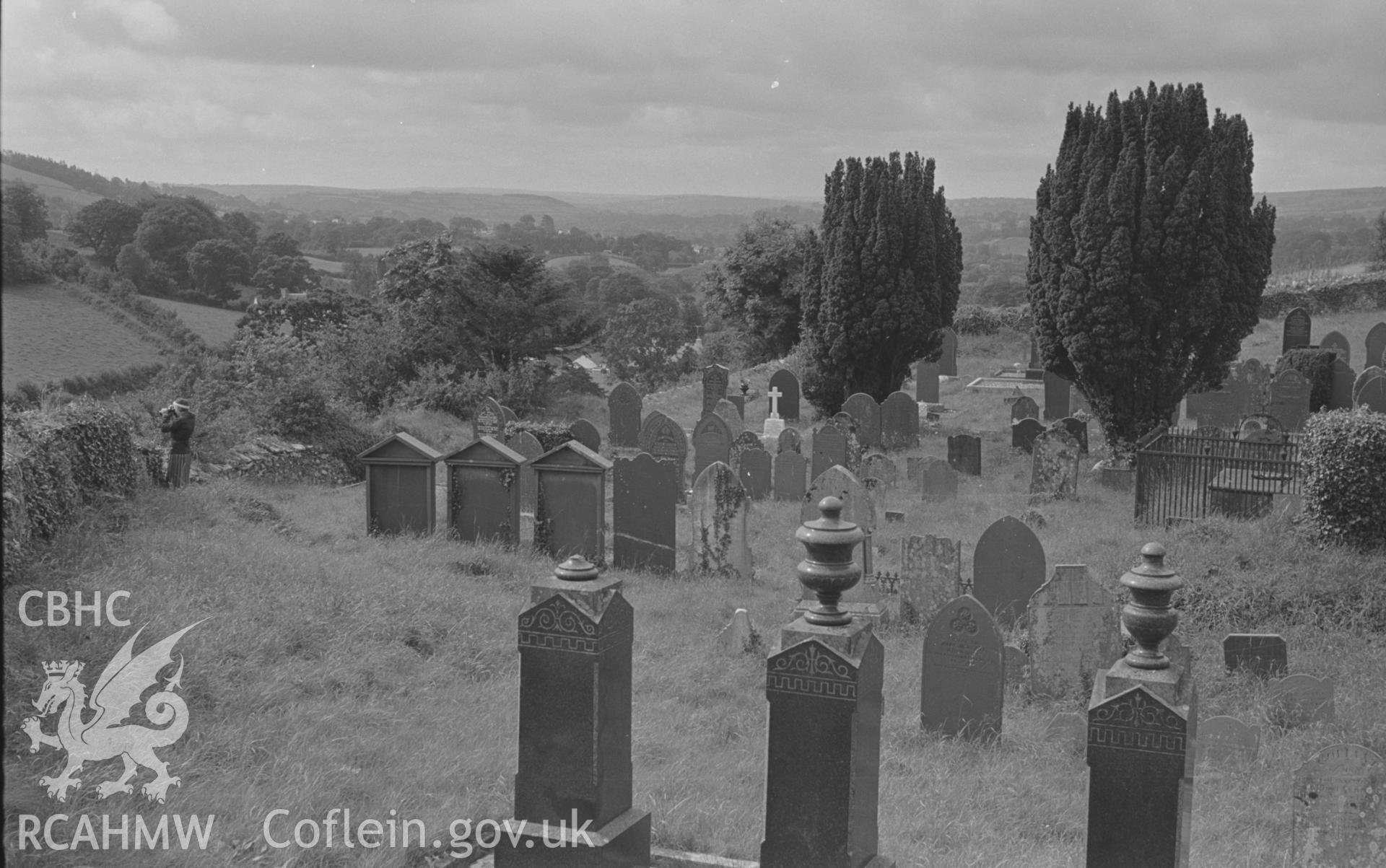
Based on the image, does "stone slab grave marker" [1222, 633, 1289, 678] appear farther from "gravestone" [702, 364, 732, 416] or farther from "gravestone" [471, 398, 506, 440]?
"gravestone" [702, 364, 732, 416]

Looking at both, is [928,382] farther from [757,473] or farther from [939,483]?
[757,473]

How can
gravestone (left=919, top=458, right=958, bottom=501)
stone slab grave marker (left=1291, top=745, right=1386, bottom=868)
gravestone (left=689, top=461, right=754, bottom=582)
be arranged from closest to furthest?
stone slab grave marker (left=1291, top=745, right=1386, bottom=868) → gravestone (left=689, top=461, right=754, bottom=582) → gravestone (left=919, top=458, right=958, bottom=501)

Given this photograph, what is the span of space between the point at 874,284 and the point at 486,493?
12.8 metres

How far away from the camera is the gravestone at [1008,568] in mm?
9445

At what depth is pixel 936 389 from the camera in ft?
83.0

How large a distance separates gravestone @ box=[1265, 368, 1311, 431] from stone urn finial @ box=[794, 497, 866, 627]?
55.4ft

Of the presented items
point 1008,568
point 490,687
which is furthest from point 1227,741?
point 490,687

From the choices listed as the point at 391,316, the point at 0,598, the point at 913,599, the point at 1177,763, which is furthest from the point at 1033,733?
the point at 391,316

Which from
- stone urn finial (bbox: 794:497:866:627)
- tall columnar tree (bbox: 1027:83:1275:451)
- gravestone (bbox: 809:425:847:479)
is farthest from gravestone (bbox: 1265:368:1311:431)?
stone urn finial (bbox: 794:497:866:627)

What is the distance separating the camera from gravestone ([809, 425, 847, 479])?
623 inches

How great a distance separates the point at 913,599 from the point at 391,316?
20.5 m

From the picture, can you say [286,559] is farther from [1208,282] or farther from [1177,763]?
[1208,282]

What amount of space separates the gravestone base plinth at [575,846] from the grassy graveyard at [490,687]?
397 mm

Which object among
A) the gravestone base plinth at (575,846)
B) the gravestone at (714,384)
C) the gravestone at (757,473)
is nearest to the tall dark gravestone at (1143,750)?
the gravestone base plinth at (575,846)
